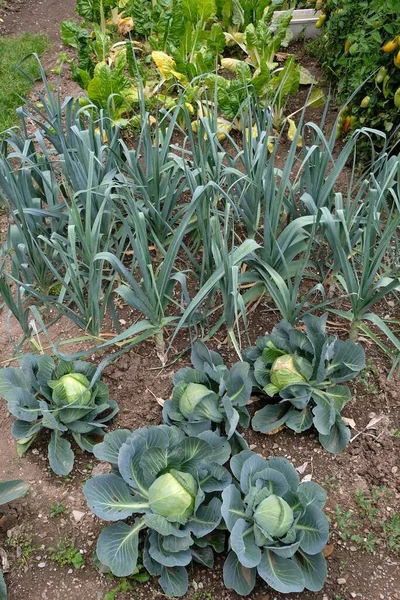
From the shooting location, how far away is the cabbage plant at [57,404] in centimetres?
187

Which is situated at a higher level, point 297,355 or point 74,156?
point 74,156

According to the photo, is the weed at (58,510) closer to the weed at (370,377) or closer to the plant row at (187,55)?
the weed at (370,377)

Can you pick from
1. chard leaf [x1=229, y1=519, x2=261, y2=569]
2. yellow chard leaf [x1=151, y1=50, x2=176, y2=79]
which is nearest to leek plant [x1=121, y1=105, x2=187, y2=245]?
chard leaf [x1=229, y1=519, x2=261, y2=569]

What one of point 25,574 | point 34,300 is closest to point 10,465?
point 25,574

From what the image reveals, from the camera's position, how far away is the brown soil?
5.51 feet

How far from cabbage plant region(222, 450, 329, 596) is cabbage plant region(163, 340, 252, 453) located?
0.63ft

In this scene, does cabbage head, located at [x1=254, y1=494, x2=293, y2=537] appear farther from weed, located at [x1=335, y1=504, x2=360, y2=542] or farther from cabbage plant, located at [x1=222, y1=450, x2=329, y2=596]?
weed, located at [x1=335, y1=504, x2=360, y2=542]

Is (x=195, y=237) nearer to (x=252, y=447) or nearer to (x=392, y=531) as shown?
(x=252, y=447)

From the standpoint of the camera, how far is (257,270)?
2.13m

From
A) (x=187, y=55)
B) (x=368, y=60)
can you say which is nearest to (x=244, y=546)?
(x=368, y=60)

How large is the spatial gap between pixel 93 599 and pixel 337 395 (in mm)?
967

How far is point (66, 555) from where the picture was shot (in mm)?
1730

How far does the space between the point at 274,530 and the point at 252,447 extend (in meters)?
0.44

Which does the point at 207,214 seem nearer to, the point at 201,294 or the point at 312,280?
the point at 201,294
